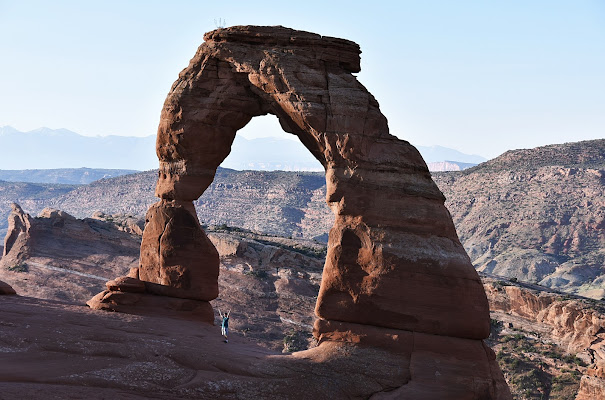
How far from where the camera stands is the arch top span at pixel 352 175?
2233 centimetres

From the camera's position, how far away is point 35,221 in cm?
5181

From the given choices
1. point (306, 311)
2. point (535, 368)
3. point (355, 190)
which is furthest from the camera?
point (306, 311)

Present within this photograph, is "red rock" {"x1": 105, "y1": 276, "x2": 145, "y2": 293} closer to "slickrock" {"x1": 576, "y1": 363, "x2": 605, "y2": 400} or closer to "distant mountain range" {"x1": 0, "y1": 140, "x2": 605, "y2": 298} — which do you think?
"slickrock" {"x1": 576, "y1": 363, "x2": 605, "y2": 400}

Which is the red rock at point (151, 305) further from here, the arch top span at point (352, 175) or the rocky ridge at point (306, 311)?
the rocky ridge at point (306, 311)

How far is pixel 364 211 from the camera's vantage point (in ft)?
75.2

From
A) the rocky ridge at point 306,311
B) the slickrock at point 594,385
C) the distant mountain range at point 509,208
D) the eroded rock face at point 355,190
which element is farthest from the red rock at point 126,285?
the distant mountain range at point 509,208

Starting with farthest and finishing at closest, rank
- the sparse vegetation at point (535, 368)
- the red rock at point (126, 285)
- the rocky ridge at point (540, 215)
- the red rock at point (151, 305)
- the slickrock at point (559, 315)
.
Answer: the rocky ridge at point (540, 215) → the slickrock at point (559, 315) → the sparse vegetation at point (535, 368) → the red rock at point (126, 285) → the red rock at point (151, 305)

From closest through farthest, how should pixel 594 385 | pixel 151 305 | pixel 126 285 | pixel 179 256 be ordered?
pixel 126 285
pixel 151 305
pixel 179 256
pixel 594 385

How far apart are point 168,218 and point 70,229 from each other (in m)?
27.0

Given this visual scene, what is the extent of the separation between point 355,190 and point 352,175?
430mm

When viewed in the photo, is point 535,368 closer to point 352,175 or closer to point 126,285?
point 352,175

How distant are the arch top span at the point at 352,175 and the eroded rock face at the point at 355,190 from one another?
0.09 ft

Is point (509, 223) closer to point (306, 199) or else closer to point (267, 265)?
point (306, 199)

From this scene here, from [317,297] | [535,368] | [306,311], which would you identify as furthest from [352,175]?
[306,311]
